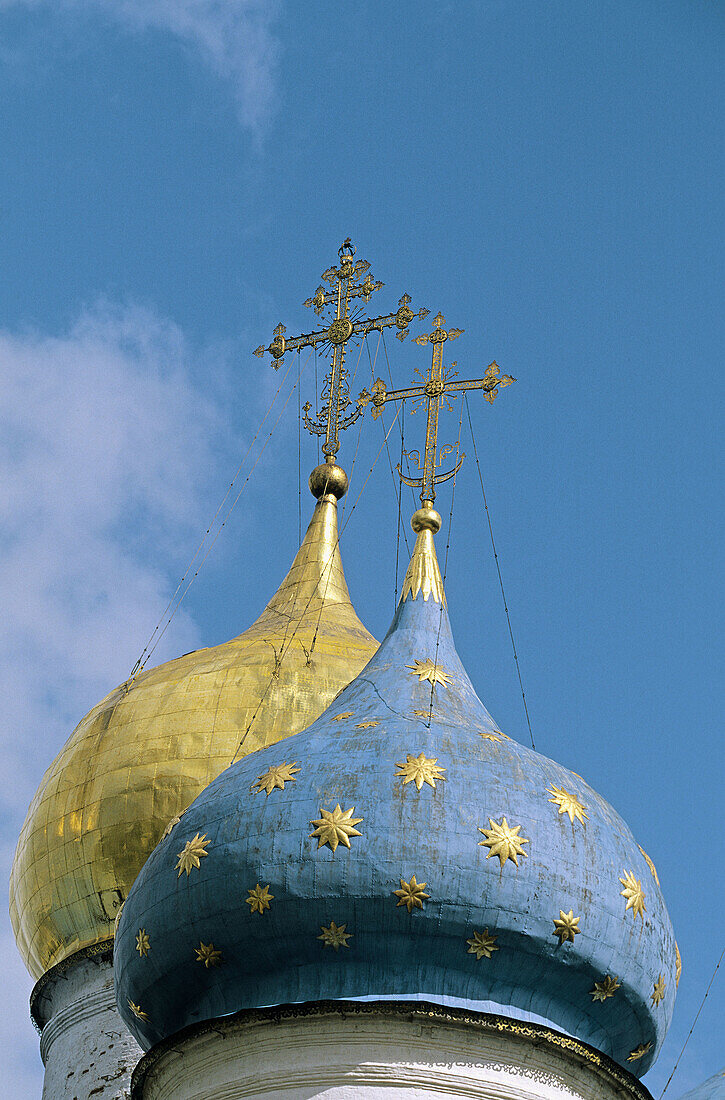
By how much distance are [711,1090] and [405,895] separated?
3.04 metres

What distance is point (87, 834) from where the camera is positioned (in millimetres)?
13930

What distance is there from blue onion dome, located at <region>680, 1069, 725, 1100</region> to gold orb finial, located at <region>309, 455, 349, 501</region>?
21.5 feet

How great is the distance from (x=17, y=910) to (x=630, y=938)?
20.1 feet

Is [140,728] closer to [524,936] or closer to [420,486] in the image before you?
[420,486]

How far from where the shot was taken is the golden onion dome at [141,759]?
13773 mm

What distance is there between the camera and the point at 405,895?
9.62m

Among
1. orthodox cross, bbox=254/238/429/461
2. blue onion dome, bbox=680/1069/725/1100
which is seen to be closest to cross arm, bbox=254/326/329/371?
orthodox cross, bbox=254/238/429/461

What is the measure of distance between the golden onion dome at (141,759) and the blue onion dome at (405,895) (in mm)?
3148

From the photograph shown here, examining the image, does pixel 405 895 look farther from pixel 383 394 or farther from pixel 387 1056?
pixel 383 394

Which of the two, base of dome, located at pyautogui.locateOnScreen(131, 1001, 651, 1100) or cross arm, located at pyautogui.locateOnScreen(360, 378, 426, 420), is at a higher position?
cross arm, located at pyautogui.locateOnScreen(360, 378, 426, 420)

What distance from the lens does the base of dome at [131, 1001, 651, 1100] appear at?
939 cm

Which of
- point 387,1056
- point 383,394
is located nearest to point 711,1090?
point 387,1056

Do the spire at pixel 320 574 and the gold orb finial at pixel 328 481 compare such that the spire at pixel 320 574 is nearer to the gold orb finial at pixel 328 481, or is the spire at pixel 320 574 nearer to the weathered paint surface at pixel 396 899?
the gold orb finial at pixel 328 481

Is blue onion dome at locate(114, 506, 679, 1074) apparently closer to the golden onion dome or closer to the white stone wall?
the white stone wall
